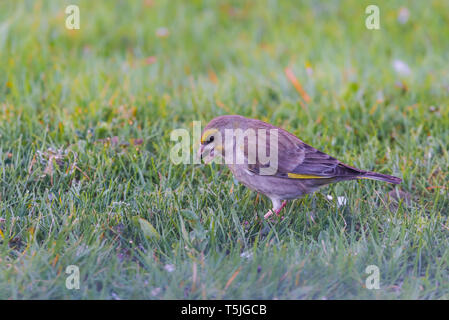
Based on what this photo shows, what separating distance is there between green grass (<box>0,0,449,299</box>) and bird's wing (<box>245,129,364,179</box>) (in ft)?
0.91

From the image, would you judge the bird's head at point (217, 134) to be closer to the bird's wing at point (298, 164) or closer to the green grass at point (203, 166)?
the bird's wing at point (298, 164)

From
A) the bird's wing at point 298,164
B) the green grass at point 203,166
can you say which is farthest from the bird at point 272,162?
the green grass at point 203,166

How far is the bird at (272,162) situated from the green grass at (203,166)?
19 cm

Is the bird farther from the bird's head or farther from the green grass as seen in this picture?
the green grass

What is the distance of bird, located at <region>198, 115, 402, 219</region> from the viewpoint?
4.53m

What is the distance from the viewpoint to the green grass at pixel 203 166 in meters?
3.70

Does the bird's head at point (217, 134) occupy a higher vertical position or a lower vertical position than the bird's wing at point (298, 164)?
higher

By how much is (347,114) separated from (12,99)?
3.48 metres

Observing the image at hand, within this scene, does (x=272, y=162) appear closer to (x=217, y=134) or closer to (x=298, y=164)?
(x=298, y=164)

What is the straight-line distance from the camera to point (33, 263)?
143 inches

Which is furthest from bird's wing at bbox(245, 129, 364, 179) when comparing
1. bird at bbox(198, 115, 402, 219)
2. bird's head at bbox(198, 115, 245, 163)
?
bird's head at bbox(198, 115, 245, 163)

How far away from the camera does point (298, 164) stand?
4656mm

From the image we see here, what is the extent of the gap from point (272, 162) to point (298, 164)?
212 mm
